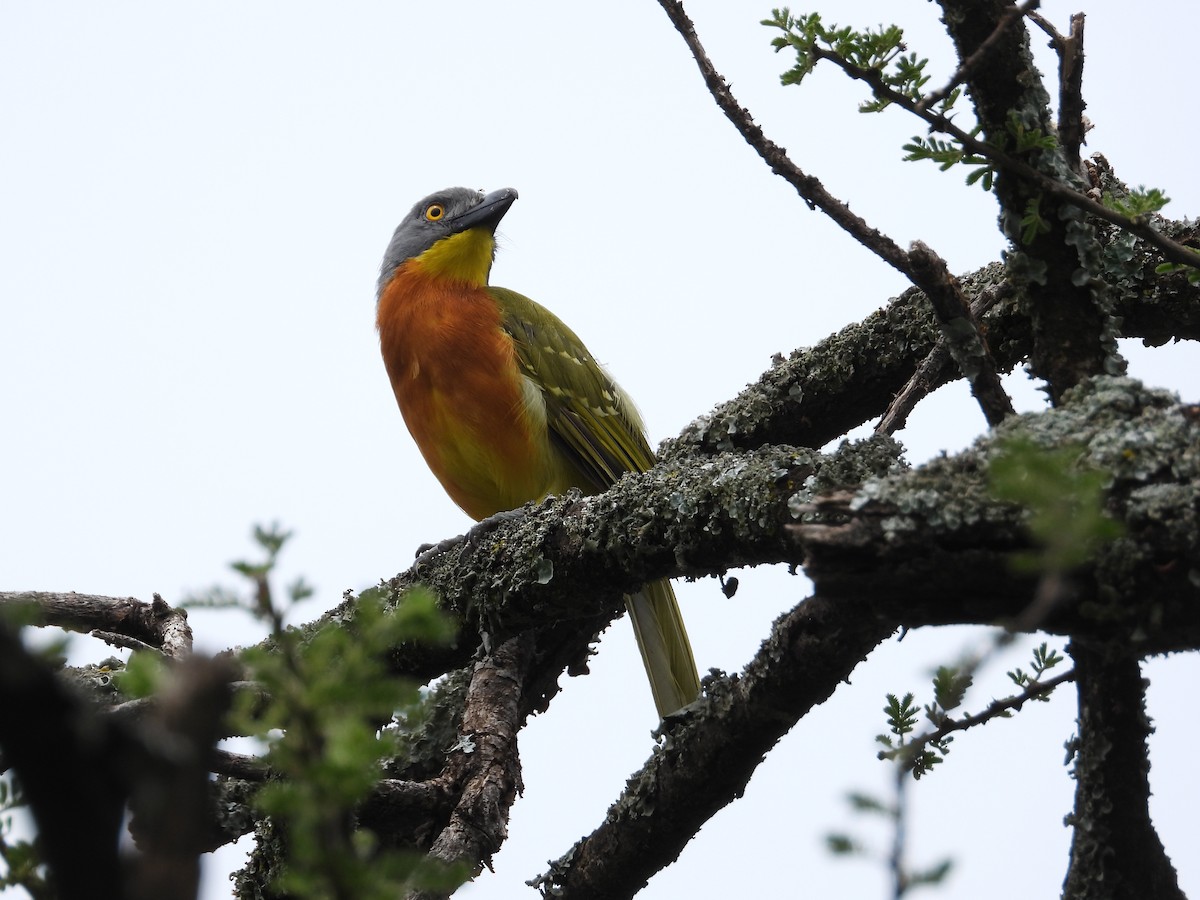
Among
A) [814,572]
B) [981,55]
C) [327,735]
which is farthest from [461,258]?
[327,735]

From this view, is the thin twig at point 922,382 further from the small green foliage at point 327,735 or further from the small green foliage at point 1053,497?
the small green foliage at point 327,735

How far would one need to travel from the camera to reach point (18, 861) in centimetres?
155

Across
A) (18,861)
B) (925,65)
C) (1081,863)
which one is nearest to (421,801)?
(1081,863)

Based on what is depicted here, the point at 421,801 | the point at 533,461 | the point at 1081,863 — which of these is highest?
the point at 533,461

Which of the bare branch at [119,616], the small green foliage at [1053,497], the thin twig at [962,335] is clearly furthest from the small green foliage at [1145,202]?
the bare branch at [119,616]

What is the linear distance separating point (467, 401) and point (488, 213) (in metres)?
1.59

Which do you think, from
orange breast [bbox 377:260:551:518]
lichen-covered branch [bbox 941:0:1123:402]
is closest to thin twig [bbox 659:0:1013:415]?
lichen-covered branch [bbox 941:0:1123:402]

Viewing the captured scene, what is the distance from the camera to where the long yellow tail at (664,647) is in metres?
5.20

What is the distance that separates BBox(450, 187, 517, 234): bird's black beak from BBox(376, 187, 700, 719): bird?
48 centimetres

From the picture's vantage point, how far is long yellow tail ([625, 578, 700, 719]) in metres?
5.20

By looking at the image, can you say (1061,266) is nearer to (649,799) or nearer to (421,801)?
(649,799)

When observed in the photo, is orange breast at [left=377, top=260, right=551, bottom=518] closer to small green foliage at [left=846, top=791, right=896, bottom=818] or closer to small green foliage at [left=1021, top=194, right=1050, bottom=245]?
small green foliage at [left=1021, top=194, right=1050, bottom=245]

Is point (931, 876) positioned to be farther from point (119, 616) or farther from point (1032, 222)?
point (119, 616)

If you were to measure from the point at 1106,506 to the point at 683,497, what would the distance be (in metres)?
1.31
